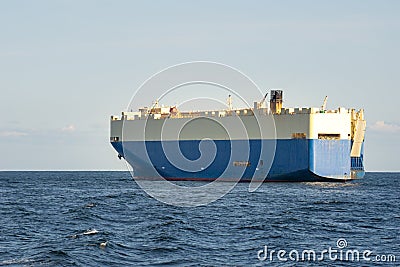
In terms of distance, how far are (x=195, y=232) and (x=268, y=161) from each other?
110ft

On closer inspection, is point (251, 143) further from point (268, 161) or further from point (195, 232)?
point (195, 232)

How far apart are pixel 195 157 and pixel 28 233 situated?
38.9 metres

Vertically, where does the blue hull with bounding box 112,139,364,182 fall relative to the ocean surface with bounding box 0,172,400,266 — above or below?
above

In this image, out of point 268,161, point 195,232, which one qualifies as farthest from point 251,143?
point 195,232

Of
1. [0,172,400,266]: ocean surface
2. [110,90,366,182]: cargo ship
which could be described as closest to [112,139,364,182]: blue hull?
[110,90,366,182]: cargo ship

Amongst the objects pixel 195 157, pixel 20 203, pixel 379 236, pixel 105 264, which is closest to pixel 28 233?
pixel 105 264

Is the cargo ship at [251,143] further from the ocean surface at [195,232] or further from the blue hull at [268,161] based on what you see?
the ocean surface at [195,232]

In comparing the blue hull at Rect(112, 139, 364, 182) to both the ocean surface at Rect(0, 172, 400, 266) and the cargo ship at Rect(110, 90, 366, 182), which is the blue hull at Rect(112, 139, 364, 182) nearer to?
the cargo ship at Rect(110, 90, 366, 182)

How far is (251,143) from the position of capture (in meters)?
60.1

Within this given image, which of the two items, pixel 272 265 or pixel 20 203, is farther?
pixel 20 203

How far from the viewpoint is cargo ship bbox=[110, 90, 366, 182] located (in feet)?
189

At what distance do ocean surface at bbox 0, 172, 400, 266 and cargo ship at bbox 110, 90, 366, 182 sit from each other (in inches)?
656

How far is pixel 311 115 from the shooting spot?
5691cm

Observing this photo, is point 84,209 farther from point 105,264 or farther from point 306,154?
point 306,154
